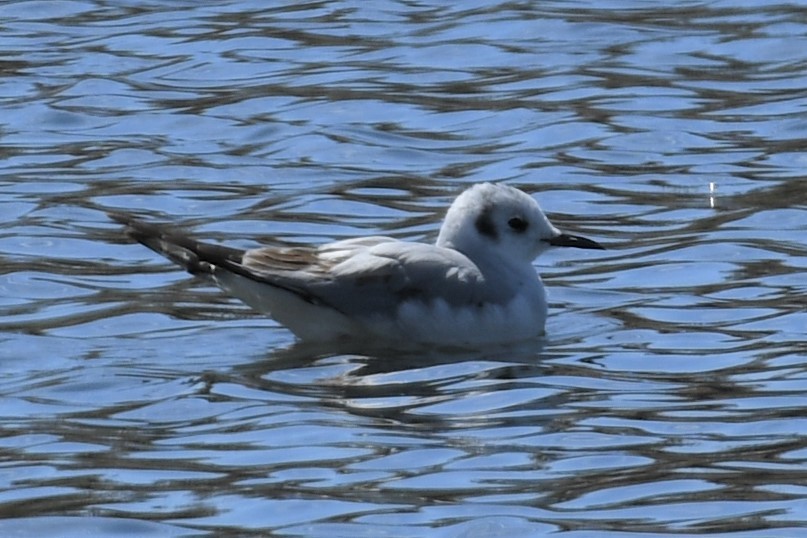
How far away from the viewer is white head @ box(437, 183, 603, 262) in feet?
36.5

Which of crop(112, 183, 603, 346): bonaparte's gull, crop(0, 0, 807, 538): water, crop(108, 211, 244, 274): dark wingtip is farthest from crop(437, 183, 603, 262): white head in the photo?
crop(108, 211, 244, 274): dark wingtip

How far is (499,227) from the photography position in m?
11.1

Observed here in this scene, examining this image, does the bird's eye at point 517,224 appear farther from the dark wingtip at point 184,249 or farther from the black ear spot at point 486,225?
the dark wingtip at point 184,249

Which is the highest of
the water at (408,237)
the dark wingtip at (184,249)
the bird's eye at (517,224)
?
the dark wingtip at (184,249)

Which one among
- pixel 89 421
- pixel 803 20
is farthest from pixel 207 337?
pixel 803 20

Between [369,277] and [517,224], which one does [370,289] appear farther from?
[517,224]

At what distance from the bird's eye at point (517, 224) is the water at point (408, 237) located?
1.67 feet

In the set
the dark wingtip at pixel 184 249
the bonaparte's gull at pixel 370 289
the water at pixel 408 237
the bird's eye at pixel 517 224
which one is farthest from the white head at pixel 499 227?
the dark wingtip at pixel 184 249

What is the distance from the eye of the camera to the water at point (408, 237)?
7934 millimetres

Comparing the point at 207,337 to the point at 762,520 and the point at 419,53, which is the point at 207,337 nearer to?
the point at 762,520

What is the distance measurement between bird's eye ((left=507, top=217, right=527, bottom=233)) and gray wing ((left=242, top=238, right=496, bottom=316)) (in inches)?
24.3

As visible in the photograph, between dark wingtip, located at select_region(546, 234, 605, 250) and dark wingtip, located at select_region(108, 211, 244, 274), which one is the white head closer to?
dark wingtip, located at select_region(546, 234, 605, 250)

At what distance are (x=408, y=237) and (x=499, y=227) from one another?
1.72m

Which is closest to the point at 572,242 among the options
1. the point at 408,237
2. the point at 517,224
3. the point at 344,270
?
the point at 517,224
